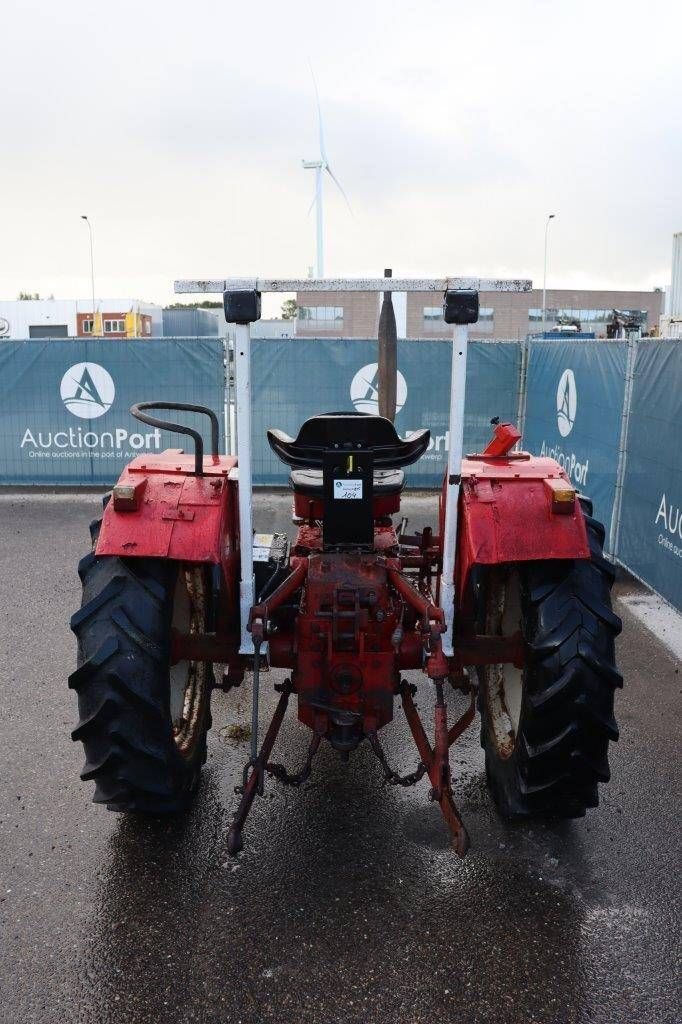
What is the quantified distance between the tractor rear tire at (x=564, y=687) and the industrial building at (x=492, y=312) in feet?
110

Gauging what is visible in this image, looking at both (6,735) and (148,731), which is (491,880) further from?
(6,735)

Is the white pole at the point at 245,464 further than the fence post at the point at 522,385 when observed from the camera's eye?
No

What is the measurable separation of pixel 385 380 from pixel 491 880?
8.62 feet

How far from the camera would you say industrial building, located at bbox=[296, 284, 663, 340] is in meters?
42.3

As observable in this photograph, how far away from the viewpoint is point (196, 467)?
3.61 metres

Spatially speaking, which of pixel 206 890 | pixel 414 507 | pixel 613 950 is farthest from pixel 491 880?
pixel 414 507

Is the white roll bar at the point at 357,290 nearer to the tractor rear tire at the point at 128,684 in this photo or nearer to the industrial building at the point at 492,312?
the tractor rear tire at the point at 128,684

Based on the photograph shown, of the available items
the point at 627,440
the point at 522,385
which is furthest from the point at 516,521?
the point at 522,385

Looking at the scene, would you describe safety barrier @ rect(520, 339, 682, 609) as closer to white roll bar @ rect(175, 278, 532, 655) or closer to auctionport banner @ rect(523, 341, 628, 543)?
auctionport banner @ rect(523, 341, 628, 543)

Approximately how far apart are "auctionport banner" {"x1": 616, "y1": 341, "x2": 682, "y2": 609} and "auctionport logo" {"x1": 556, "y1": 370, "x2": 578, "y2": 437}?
5.53ft

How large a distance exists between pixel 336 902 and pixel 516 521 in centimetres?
162

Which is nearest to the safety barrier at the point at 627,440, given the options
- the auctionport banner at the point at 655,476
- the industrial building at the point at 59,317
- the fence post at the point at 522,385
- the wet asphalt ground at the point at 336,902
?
the auctionport banner at the point at 655,476

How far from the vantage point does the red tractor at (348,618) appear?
3.07 meters

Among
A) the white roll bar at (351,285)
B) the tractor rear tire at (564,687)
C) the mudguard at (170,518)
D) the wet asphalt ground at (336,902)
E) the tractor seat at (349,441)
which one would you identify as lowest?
the wet asphalt ground at (336,902)
